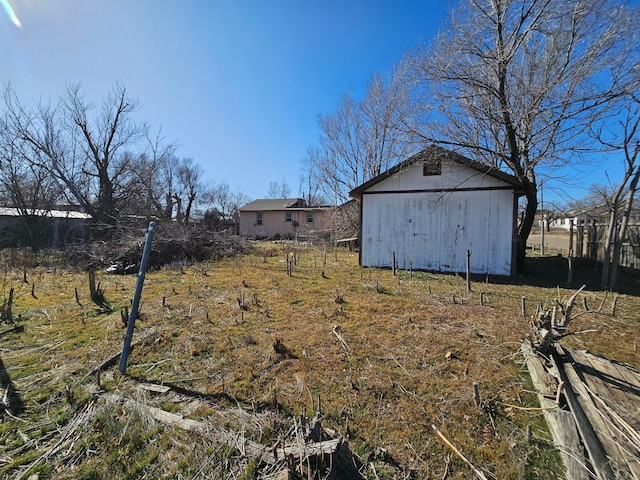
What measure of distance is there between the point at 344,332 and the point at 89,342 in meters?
3.64

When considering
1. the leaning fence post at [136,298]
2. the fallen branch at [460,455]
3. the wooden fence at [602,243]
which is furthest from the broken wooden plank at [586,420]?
the wooden fence at [602,243]

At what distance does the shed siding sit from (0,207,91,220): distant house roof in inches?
654

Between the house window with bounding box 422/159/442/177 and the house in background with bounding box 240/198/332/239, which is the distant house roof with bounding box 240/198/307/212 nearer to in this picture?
the house in background with bounding box 240/198/332/239

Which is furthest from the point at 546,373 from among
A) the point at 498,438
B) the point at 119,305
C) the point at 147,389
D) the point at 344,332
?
the point at 119,305

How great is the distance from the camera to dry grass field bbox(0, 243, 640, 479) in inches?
78.0

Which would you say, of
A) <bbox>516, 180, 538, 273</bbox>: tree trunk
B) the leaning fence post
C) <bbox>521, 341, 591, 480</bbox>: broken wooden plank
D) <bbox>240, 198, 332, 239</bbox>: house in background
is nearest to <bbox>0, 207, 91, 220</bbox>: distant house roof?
<bbox>240, 198, 332, 239</bbox>: house in background

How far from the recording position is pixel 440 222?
9555 millimetres

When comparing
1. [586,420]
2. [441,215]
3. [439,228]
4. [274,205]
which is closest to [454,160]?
[441,215]

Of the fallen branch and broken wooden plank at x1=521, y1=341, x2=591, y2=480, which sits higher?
broken wooden plank at x1=521, y1=341, x2=591, y2=480

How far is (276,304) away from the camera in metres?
A: 5.72

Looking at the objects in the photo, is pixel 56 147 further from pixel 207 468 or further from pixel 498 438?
pixel 498 438

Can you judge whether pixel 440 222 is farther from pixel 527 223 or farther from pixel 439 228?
pixel 527 223

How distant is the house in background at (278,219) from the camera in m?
27.5

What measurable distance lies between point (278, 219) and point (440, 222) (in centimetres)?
2063
